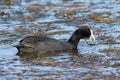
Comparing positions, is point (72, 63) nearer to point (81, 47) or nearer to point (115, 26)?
point (81, 47)

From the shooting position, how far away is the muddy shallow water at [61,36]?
13070 millimetres

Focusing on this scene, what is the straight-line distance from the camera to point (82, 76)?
1263 centimetres

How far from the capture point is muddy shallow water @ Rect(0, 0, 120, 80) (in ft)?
42.9

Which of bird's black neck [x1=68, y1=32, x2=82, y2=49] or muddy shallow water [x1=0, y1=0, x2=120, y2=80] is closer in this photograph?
muddy shallow water [x1=0, y1=0, x2=120, y2=80]

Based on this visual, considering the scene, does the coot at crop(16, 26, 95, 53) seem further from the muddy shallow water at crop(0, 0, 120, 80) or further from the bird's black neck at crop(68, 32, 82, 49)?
the muddy shallow water at crop(0, 0, 120, 80)

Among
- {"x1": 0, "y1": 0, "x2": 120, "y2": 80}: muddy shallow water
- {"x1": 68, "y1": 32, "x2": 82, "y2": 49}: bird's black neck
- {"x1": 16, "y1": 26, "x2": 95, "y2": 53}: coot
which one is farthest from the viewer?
{"x1": 68, "y1": 32, "x2": 82, "y2": 49}: bird's black neck

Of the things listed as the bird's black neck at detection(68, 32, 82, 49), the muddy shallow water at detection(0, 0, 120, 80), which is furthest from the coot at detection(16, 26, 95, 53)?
the muddy shallow water at detection(0, 0, 120, 80)

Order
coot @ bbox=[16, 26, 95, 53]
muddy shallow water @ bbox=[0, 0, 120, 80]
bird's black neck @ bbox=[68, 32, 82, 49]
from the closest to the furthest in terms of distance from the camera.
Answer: muddy shallow water @ bbox=[0, 0, 120, 80] → coot @ bbox=[16, 26, 95, 53] → bird's black neck @ bbox=[68, 32, 82, 49]

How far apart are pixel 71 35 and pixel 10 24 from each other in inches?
128

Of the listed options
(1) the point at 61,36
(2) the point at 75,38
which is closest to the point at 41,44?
(2) the point at 75,38

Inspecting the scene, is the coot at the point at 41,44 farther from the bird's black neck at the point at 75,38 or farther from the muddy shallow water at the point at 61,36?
the muddy shallow water at the point at 61,36

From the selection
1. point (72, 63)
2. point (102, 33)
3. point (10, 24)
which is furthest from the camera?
point (10, 24)

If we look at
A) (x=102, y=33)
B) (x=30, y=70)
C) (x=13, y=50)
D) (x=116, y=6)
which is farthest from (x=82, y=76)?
(x=116, y=6)

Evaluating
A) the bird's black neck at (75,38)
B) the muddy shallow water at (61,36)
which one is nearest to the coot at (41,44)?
the bird's black neck at (75,38)
